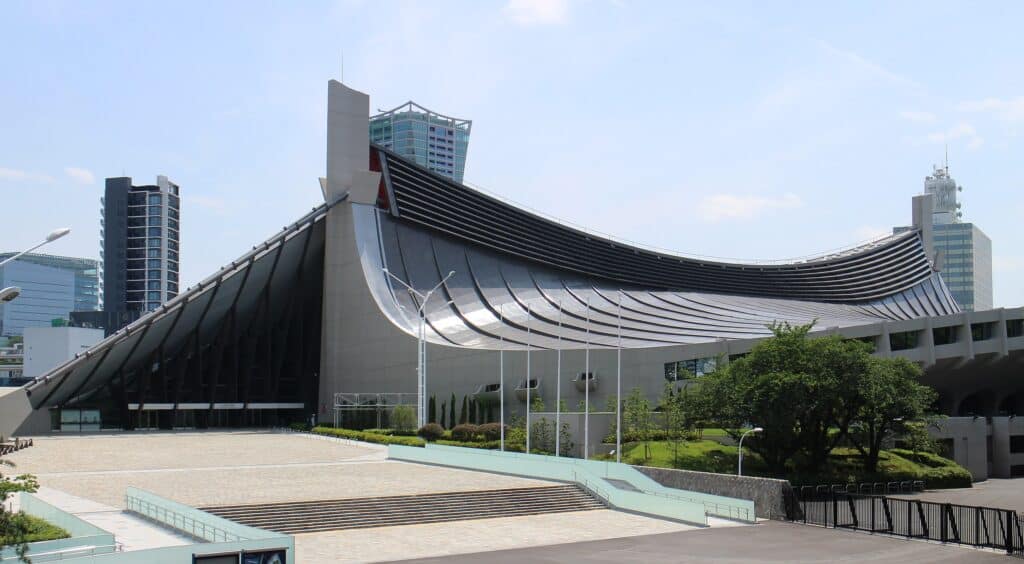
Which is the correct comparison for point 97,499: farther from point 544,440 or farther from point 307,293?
point 307,293

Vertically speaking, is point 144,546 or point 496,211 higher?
point 496,211

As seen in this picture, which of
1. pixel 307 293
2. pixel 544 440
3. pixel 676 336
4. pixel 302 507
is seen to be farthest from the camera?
pixel 307 293

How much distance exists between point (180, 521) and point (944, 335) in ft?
132

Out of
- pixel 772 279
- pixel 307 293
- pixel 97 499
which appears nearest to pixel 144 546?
pixel 97 499

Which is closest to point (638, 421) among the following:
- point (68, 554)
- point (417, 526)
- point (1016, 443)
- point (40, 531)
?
point (417, 526)

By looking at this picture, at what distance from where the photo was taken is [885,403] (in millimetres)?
37344

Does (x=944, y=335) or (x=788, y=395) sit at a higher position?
(x=944, y=335)

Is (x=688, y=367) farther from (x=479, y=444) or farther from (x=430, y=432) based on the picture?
Answer: (x=430, y=432)

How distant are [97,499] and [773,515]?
19699 millimetres

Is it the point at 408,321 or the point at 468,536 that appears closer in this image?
the point at 468,536

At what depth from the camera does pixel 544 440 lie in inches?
1633

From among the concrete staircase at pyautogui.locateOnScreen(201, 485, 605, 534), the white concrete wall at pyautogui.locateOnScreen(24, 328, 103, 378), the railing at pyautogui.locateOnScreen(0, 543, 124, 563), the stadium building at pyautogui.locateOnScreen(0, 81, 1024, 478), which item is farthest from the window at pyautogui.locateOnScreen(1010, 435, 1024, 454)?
the white concrete wall at pyautogui.locateOnScreen(24, 328, 103, 378)

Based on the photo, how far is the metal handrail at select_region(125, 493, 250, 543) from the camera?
2214 cm

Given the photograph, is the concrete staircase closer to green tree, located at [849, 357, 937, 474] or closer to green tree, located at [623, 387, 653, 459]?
green tree, located at [623, 387, 653, 459]
